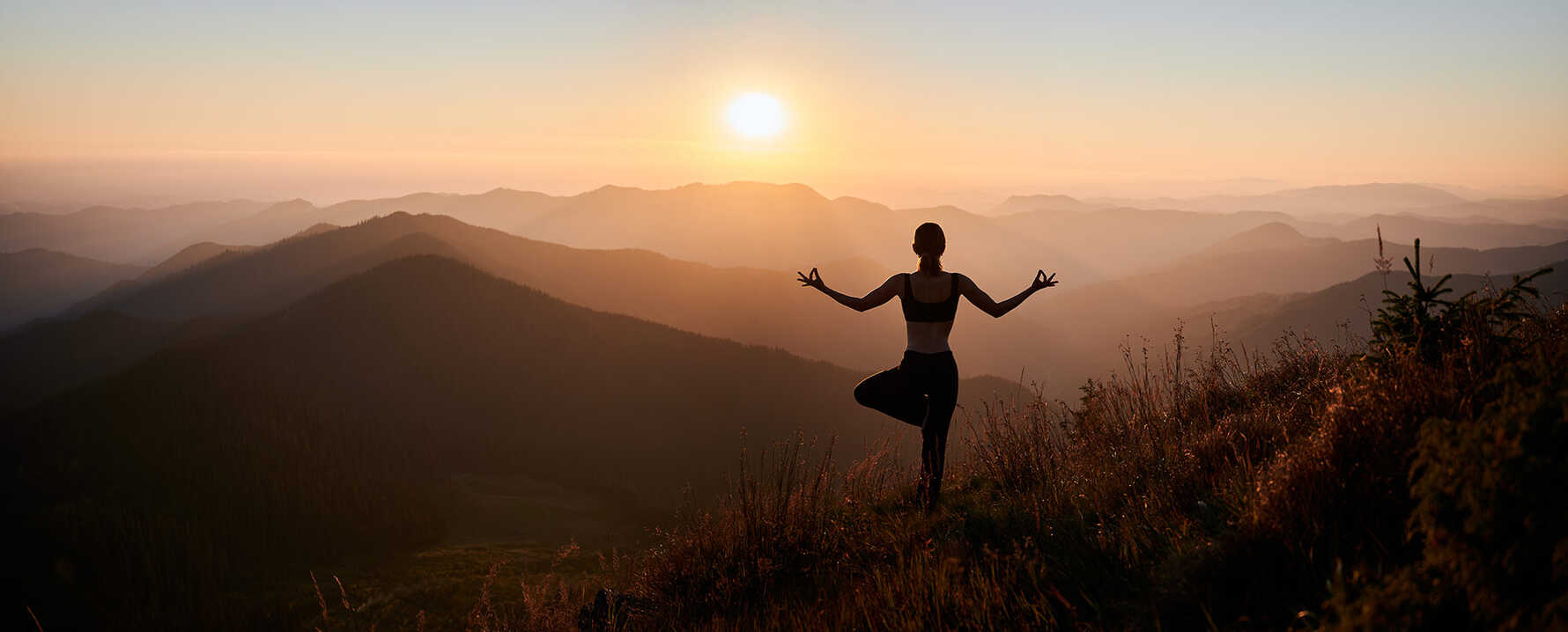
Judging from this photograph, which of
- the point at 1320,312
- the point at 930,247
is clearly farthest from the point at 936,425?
the point at 1320,312

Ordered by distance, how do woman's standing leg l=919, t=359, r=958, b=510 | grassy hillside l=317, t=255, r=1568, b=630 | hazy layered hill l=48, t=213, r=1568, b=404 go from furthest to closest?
hazy layered hill l=48, t=213, r=1568, b=404 → woman's standing leg l=919, t=359, r=958, b=510 → grassy hillside l=317, t=255, r=1568, b=630

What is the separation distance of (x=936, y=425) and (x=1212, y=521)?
2.29 meters

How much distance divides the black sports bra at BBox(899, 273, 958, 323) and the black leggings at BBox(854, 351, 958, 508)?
0.28 m

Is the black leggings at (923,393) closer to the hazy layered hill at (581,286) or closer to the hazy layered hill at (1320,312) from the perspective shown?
the hazy layered hill at (581,286)

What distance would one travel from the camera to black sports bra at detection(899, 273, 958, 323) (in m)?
5.55

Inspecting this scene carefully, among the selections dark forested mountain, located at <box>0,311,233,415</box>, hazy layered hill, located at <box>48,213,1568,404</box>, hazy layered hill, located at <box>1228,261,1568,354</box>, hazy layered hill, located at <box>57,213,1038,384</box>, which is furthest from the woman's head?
hazy layered hill, located at <box>1228,261,1568,354</box>

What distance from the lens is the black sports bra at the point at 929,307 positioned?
5551 mm

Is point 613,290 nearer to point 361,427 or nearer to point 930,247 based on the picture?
point 361,427

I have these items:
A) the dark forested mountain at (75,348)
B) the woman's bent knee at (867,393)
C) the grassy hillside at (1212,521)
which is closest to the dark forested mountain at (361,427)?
the dark forested mountain at (75,348)

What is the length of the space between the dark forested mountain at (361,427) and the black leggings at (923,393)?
4492 centimetres

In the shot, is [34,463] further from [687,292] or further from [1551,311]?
[687,292]

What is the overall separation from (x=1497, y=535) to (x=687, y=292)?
483 ft

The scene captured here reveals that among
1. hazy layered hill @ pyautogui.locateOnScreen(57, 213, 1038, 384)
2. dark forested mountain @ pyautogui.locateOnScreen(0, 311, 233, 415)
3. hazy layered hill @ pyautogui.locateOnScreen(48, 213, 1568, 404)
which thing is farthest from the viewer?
hazy layered hill @ pyautogui.locateOnScreen(48, 213, 1568, 404)

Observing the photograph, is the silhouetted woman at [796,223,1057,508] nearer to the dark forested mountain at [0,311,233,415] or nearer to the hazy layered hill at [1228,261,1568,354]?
the dark forested mountain at [0,311,233,415]
